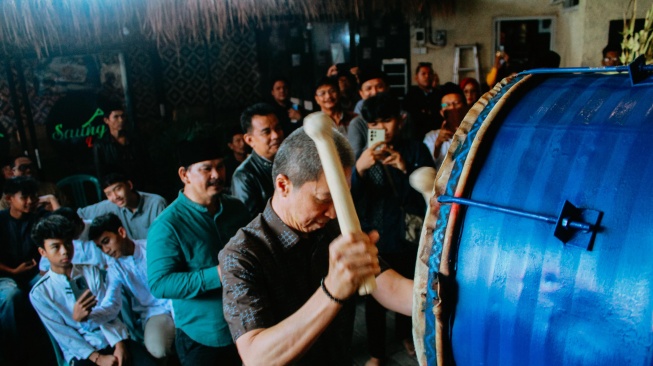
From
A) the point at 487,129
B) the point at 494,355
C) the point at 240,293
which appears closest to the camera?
the point at 494,355

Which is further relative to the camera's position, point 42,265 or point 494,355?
point 42,265

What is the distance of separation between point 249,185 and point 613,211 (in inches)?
94.4

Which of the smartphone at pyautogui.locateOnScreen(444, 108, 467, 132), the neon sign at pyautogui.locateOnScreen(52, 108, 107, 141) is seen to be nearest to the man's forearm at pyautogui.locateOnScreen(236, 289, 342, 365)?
the smartphone at pyautogui.locateOnScreen(444, 108, 467, 132)

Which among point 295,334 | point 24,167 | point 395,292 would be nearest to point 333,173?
point 295,334

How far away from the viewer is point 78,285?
3148 mm

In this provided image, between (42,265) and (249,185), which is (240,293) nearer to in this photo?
(249,185)

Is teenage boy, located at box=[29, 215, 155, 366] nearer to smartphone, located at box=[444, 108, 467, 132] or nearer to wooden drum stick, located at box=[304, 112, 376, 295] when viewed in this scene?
A: wooden drum stick, located at box=[304, 112, 376, 295]

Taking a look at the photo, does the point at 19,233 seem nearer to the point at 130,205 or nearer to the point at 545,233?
the point at 130,205

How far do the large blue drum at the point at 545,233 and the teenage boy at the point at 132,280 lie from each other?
243 cm

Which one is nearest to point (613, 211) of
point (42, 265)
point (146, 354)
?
point (146, 354)

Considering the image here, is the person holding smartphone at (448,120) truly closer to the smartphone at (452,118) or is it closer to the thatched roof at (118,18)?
the smartphone at (452,118)

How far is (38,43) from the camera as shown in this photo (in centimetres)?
502

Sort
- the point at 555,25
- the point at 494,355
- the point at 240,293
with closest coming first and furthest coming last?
1. the point at 494,355
2. the point at 240,293
3. the point at 555,25

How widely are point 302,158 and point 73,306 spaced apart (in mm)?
2287
